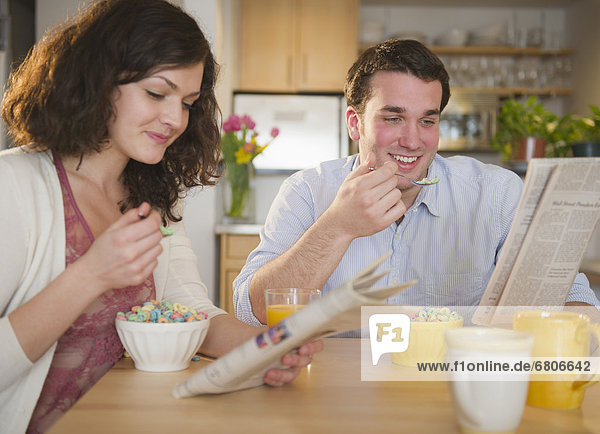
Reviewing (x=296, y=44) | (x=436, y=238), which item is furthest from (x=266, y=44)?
(x=436, y=238)

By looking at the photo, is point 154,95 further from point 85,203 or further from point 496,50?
point 496,50

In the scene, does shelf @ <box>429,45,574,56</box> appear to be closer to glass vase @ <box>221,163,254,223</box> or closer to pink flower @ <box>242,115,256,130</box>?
pink flower @ <box>242,115,256,130</box>

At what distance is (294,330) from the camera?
2.42ft

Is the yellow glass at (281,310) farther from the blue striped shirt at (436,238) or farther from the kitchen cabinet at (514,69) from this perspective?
the kitchen cabinet at (514,69)

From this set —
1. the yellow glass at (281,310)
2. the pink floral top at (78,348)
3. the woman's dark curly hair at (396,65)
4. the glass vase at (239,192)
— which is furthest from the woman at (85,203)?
the glass vase at (239,192)

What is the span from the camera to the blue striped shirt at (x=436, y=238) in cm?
172

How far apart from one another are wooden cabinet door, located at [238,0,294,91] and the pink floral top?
10.4 ft

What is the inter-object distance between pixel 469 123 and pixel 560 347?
372cm

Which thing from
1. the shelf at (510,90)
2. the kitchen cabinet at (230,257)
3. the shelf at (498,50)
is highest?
the shelf at (498,50)

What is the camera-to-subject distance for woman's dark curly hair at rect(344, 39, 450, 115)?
1697 millimetres

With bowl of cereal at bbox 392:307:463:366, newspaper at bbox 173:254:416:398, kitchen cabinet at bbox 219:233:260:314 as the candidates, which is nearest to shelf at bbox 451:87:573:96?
kitchen cabinet at bbox 219:233:260:314

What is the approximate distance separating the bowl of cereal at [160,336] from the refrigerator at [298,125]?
327cm

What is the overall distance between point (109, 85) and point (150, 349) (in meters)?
0.51

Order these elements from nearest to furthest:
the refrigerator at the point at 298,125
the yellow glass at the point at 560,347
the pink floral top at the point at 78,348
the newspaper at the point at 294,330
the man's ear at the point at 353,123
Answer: the newspaper at the point at 294,330
the yellow glass at the point at 560,347
the pink floral top at the point at 78,348
the man's ear at the point at 353,123
the refrigerator at the point at 298,125
